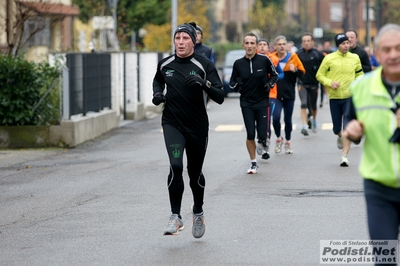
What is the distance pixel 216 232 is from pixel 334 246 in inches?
48.4

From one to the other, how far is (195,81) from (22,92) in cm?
963

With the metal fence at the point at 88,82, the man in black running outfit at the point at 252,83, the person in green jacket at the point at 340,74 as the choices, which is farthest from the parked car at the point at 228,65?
the man in black running outfit at the point at 252,83

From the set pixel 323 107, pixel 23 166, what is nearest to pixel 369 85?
pixel 23 166

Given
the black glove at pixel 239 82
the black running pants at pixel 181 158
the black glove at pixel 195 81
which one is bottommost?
the black running pants at pixel 181 158

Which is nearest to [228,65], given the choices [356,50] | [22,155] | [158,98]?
[356,50]

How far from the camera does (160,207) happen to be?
10.5 meters

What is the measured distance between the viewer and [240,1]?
89438 mm

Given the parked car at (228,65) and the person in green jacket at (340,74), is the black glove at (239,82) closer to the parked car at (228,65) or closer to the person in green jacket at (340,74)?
the person in green jacket at (340,74)

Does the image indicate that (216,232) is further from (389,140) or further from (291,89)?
(291,89)

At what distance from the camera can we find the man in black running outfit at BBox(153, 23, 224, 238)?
27.7ft

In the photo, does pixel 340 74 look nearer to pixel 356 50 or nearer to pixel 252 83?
pixel 252 83

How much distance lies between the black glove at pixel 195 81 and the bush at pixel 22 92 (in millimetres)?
9513

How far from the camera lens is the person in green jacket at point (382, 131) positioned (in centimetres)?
525

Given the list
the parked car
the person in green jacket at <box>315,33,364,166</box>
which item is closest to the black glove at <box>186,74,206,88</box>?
the person in green jacket at <box>315,33,364,166</box>
